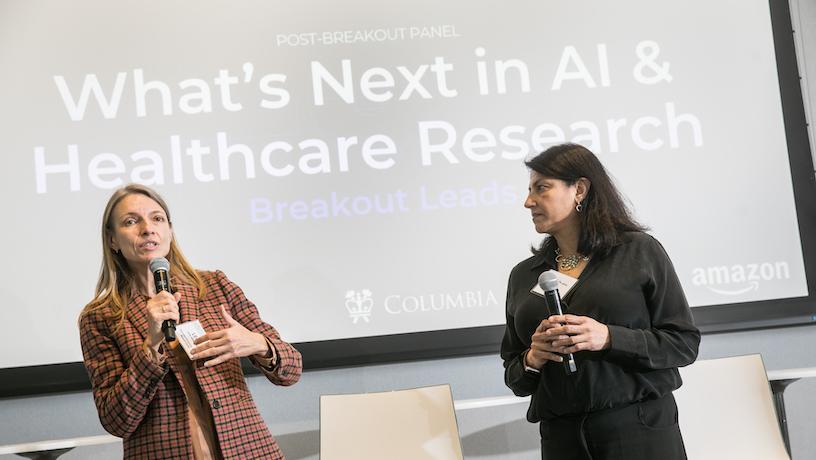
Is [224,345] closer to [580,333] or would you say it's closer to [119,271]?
[119,271]

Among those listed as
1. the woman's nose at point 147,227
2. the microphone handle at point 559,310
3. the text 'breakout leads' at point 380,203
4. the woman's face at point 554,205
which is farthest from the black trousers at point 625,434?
the text 'breakout leads' at point 380,203

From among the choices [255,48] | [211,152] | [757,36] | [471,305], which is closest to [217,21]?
[255,48]

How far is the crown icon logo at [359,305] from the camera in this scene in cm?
381

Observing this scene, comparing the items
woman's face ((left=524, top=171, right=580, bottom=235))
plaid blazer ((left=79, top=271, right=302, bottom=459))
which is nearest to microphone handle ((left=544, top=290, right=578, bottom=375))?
woman's face ((left=524, top=171, right=580, bottom=235))

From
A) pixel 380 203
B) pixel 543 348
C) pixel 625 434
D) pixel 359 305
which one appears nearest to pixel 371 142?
pixel 380 203

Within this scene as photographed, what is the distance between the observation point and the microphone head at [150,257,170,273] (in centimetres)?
208

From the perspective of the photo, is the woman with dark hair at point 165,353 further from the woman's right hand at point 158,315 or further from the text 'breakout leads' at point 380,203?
the text 'breakout leads' at point 380,203

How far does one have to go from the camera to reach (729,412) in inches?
131

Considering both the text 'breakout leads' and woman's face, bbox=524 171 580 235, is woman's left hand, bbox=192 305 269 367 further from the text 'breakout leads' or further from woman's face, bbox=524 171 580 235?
the text 'breakout leads'

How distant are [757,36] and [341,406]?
287cm

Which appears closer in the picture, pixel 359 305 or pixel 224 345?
pixel 224 345

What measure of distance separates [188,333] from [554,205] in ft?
3.57

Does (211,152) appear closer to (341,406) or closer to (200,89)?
(200,89)

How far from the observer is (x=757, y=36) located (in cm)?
409
